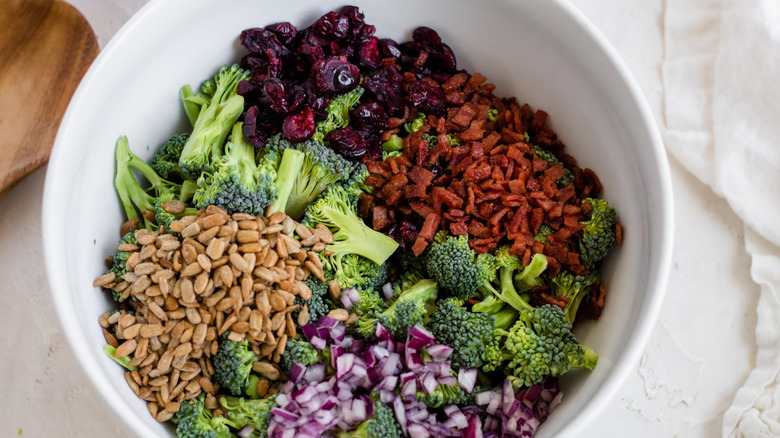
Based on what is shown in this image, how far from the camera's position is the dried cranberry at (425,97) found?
2.10 m

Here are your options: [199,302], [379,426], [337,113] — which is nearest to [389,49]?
[337,113]

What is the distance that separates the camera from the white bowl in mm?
1716

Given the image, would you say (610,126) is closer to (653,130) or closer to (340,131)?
(653,130)

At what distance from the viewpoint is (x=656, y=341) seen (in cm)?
242

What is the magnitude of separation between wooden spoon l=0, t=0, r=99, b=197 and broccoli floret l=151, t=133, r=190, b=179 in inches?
29.8

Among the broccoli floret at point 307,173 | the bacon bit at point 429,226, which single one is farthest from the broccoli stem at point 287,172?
the bacon bit at point 429,226

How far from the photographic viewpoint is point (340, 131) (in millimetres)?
2018

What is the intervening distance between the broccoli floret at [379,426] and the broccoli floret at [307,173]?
26.0 inches

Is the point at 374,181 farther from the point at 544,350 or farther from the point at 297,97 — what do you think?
the point at 544,350

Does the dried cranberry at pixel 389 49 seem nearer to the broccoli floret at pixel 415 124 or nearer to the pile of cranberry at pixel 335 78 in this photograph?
the pile of cranberry at pixel 335 78

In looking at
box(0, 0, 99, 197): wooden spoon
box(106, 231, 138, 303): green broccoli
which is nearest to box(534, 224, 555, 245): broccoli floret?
box(106, 231, 138, 303): green broccoli

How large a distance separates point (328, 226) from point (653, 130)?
1.01 metres

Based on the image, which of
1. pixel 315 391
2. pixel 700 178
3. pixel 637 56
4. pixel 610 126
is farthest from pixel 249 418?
pixel 637 56

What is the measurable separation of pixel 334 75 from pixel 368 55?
0.62 ft
